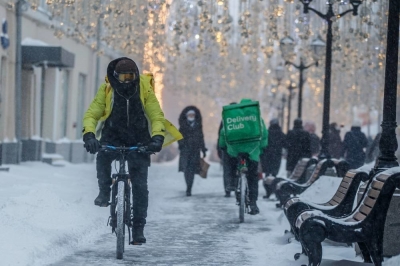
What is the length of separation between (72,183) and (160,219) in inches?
175

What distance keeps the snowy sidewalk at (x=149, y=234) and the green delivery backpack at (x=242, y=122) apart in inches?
52.0

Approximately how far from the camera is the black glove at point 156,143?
10.0m

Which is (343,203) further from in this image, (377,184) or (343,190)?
(377,184)

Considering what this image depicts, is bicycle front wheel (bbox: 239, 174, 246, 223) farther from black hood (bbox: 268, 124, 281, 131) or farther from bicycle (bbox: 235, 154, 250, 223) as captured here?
black hood (bbox: 268, 124, 281, 131)

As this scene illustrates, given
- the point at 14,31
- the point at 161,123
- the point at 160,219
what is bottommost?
the point at 160,219

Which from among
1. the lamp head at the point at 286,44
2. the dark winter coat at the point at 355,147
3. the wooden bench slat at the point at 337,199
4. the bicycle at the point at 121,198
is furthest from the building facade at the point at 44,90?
the bicycle at the point at 121,198

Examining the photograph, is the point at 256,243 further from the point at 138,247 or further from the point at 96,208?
the point at 96,208

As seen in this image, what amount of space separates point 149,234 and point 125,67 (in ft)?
11.8

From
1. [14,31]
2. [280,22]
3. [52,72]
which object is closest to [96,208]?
[14,31]

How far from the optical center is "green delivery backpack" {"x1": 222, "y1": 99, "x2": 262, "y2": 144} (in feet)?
50.9

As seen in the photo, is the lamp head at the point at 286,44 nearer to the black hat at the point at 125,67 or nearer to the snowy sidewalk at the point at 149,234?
the snowy sidewalk at the point at 149,234

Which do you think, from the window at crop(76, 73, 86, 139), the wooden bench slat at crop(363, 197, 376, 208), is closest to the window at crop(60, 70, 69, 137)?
the window at crop(76, 73, 86, 139)

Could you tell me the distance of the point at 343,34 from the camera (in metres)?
35.8

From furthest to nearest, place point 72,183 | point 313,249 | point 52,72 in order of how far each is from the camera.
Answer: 1. point 52,72
2. point 72,183
3. point 313,249
